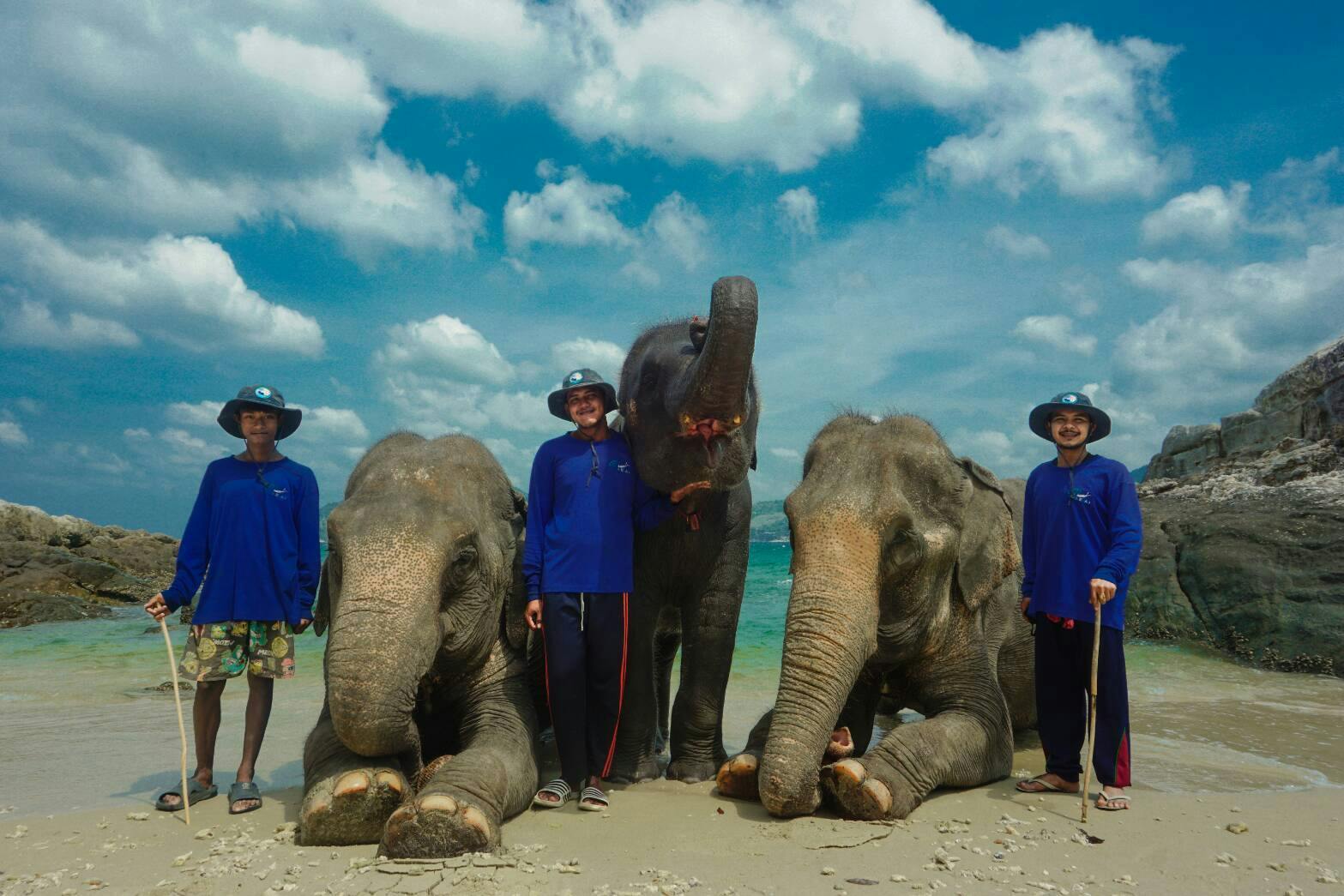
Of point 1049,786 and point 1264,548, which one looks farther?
point 1264,548

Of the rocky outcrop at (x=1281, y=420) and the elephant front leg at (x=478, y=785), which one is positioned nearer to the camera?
the elephant front leg at (x=478, y=785)

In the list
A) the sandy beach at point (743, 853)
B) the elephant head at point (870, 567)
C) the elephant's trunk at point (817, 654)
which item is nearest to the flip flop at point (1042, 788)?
the sandy beach at point (743, 853)

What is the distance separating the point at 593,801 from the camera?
5.31 meters

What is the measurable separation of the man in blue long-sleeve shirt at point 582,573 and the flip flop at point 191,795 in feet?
6.63

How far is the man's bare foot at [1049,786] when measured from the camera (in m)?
5.61

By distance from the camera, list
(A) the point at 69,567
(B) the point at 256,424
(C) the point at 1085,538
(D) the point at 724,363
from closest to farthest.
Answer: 1. (D) the point at 724,363
2. (C) the point at 1085,538
3. (B) the point at 256,424
4. (A) the point at 69,567

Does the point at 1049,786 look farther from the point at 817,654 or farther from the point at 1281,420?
the point at 1281,420

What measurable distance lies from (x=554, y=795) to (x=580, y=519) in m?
1.53

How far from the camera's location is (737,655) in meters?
16.5

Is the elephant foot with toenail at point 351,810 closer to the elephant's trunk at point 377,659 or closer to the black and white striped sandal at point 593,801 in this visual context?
the elephant's trunk at point 377,659

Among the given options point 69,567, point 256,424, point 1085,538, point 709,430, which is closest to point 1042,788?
point 1085,538

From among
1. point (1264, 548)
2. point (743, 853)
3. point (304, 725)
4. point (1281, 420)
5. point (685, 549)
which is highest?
point (1281, 420)

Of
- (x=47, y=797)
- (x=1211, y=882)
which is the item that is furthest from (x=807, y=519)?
(x=47, y=797)

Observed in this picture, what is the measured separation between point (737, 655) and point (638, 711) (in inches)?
417
